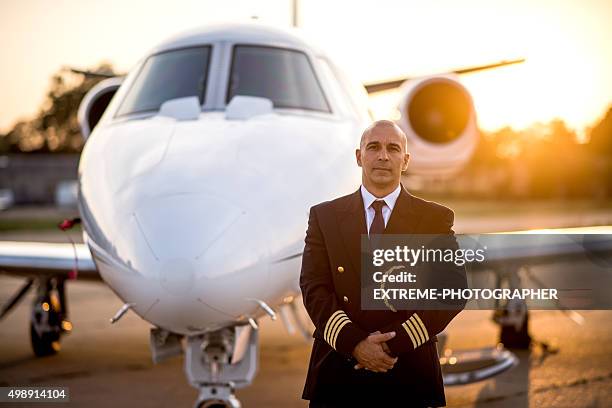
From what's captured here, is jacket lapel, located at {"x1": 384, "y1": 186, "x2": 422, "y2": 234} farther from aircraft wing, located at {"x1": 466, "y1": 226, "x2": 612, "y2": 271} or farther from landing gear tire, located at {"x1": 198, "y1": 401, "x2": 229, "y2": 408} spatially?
aircraft wing, located at {"x1": 466, "y1": 226, "x2": 612, "y2": 271}

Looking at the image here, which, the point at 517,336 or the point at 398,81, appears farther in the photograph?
the point at 398,81

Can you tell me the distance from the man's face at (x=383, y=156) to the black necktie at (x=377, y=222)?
0.07 m

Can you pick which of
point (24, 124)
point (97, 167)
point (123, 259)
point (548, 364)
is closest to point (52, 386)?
point (97, 167)

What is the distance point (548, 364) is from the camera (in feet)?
25.5

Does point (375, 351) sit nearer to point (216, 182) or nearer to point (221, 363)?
point (216, 182)

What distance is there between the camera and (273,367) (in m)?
7.66

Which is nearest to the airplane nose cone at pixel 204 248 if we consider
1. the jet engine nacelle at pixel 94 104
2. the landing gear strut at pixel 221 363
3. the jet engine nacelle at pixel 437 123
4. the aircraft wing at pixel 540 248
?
the landing gear strut at pixel 221 363

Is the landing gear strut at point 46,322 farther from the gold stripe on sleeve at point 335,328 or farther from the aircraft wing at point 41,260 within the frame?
A: the gold stripe on sleeve at point 335,328

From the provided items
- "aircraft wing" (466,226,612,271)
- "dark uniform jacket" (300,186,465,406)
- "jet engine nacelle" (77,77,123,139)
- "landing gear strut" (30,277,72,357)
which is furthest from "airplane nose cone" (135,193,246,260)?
"landing gear strut" (30,277,72,357)

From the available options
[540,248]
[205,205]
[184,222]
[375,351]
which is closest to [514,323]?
[540,248]

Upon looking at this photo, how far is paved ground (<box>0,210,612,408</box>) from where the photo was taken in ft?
21.0

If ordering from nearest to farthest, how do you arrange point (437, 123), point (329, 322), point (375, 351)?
point (375, 351) < point (329, 322) < point (437, 123)

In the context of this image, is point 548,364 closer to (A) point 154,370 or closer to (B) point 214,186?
(A) point 154,370

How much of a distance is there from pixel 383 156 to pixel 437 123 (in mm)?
5877
